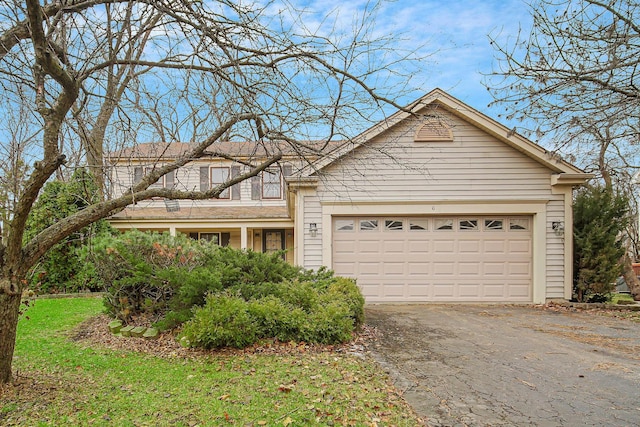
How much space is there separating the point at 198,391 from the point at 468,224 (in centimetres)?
862

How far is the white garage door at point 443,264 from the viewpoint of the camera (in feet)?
35.4

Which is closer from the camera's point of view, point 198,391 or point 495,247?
point 198,391

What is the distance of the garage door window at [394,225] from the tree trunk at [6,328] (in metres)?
8.45

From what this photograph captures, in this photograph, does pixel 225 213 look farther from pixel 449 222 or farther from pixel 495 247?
pixel 495 247

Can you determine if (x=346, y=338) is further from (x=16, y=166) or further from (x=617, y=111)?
(x=16, y=166)

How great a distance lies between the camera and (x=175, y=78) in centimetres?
448

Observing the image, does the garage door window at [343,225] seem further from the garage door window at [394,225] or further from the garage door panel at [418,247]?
the garage door panel at [418,247]

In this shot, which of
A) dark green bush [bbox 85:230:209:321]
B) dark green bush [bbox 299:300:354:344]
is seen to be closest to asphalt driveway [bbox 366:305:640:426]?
dark green bush [bbox 299:300:354:344]

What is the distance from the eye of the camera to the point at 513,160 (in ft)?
35.3

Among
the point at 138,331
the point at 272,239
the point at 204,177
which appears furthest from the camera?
the point at 272,239

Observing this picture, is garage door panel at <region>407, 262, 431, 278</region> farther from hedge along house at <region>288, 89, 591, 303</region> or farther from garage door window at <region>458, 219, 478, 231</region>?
garage door window at <region>458, 219, 478, 231</region>

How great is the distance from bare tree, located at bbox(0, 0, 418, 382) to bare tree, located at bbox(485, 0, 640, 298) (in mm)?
1254

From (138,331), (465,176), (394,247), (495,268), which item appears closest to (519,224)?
(495,268)

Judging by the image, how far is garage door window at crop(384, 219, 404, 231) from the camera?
35.8 ft
